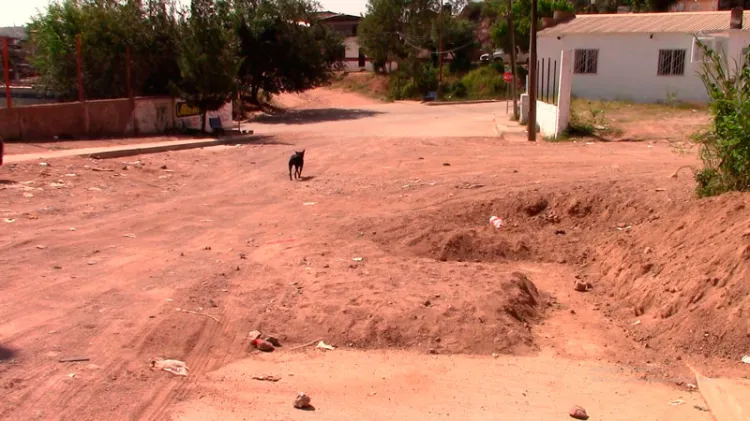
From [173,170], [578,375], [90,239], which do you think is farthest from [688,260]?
[173,170]

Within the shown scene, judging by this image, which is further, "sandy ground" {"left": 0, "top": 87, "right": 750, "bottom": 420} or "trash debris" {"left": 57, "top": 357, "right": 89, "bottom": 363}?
"trash debris" {"left": 57, "top": 357, "right": 89, "bottom": 363}

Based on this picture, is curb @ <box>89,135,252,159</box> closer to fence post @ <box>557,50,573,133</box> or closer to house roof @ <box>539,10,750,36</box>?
fence post @ <box>557,50,573,133</box>

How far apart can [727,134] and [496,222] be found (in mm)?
3367

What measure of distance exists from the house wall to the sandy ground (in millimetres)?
17893

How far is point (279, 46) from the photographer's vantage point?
37438 millimetres

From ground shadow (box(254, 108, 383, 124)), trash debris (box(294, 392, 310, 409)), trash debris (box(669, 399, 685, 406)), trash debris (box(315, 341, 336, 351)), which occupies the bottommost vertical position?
trash debris (box(669, 399, 685, 406))

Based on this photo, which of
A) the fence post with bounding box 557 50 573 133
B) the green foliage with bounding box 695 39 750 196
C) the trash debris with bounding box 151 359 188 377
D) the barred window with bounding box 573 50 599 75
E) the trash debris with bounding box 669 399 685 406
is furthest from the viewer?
the barred window with bounding box 573 50 599 75

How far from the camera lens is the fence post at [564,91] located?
2177 centimetres

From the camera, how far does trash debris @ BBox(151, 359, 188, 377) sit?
19.1ft

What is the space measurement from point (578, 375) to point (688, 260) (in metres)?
2.43

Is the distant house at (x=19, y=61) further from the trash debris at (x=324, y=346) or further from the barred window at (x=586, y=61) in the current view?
the trash debris at (x=324, y=346)

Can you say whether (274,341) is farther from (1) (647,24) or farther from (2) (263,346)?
(1) (647,24)

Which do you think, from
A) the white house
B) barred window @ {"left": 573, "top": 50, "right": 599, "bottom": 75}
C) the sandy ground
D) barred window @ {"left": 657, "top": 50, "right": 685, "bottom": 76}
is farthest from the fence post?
barred window @ {"left": 573, "top": 50, "right": 599, "bottom": 75}

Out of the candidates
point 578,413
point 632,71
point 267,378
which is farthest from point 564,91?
point 267,378
